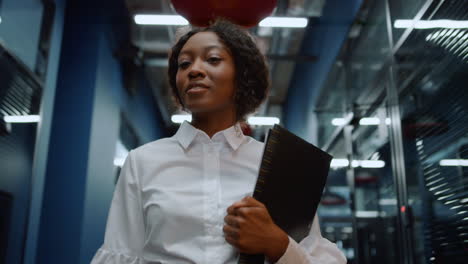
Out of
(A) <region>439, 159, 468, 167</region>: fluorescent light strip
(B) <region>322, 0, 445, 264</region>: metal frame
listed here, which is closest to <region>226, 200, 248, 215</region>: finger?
(A) <region>439, 159, 468, 167</region>: fluorescent light strip

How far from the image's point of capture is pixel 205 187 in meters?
1.03

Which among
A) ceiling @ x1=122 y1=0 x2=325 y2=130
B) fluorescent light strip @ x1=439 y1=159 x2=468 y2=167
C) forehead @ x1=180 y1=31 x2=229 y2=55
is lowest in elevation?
fluorescent light strip @ x1=439 y1=159 x2=468 y2=167

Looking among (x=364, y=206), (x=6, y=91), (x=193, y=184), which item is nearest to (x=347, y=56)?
(x=364, y=206)

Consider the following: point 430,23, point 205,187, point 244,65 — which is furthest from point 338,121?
point 205,187

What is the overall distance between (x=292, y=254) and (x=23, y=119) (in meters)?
2.83

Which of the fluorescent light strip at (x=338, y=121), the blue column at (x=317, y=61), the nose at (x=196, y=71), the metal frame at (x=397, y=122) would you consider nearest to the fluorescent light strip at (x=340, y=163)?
the fluorescent light strip at (x=338, y=121)

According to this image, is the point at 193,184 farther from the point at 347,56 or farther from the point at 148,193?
the point at 347,56

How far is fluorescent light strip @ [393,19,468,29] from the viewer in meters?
1.98

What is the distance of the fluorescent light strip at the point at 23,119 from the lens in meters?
2.99

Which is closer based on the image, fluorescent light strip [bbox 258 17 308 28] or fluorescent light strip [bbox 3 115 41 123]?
fluorescent light strip [bbox 3 115 41 123]

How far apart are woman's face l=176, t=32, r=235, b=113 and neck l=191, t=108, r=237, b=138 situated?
22 mm

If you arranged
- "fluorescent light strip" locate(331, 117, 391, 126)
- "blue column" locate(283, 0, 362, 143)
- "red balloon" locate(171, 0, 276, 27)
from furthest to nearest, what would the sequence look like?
"blue column" locate(283, 0, 362, 143) < "fluorescent light strip" locate(331, 117, 391, 126) < "red balloon" locate(171, 0, 276, 27)

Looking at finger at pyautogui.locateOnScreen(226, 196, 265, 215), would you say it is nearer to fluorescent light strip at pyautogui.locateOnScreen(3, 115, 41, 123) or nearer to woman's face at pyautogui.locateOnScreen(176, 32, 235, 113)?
woman's face at pyautogui.locateOnScreen(176, 32, 235, 113)

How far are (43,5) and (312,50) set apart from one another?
3368 millimetres
